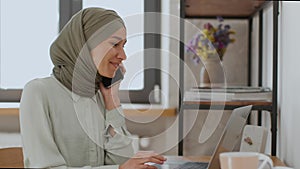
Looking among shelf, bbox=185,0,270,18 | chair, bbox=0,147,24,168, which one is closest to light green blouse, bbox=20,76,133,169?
chair, bbox=0,147,24,168

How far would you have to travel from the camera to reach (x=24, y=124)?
1.34m

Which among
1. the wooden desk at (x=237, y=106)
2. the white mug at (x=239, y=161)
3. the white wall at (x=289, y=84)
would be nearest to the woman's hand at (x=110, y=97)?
the wooden desk at (x=237, y=106)

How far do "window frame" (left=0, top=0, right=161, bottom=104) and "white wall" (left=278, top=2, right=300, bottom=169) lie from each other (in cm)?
90

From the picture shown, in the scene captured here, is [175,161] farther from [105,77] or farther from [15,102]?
[15,102]

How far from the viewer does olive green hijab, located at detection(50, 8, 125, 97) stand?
4.91ft

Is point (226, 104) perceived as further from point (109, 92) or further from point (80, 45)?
point (80, 45)

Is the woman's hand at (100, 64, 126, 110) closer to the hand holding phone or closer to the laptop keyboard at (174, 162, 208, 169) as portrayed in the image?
the hand holding phone

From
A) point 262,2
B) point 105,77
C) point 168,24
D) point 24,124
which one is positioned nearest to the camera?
point 24,124

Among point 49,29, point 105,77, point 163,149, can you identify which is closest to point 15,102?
point 49,29

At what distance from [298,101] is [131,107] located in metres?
1.20

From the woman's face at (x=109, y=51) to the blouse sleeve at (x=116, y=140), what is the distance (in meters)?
0.15

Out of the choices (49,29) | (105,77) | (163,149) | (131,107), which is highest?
(49,29)

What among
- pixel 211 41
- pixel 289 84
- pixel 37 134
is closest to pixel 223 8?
pixel 211 41

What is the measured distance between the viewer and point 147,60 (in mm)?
2705
